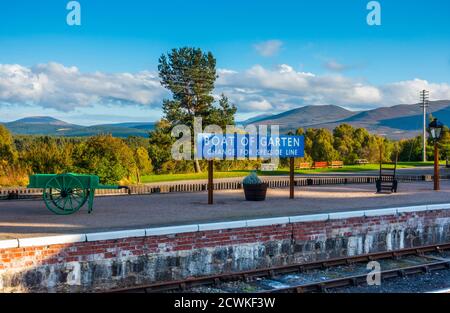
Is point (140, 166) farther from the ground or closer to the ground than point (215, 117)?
closer to the ground

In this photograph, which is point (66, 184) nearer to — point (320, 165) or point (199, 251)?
point (199, 251)

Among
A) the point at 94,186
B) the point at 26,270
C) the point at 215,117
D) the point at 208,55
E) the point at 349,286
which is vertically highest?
the point at 208,55

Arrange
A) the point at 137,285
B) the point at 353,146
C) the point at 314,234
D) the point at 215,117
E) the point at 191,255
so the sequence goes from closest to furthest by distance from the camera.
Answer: the point at 137,285 → the point at 191,255 → the point at 314,234 → the point at 215,117 → the point at 353,146

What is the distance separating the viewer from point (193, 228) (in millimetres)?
11195

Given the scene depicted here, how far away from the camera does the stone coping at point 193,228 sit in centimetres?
953

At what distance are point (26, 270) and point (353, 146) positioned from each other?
55.6 meters

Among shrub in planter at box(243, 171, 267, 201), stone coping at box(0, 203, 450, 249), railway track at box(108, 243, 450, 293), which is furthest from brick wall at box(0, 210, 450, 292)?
shrub in planter at box(243, 171, 267, 201)

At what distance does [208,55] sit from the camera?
136 ft

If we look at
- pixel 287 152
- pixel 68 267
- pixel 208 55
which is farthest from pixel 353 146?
pixel 68 267

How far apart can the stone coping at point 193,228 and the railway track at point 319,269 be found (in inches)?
38.7

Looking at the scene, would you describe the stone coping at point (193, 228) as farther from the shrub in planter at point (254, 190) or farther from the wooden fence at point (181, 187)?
the wooden fence at point (181, 187)

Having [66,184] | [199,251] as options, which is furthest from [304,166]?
[199,251]

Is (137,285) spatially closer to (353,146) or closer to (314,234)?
(314,234)

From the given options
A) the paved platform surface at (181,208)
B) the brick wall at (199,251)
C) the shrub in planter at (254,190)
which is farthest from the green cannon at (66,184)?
the shrub in planter at (254,190)
